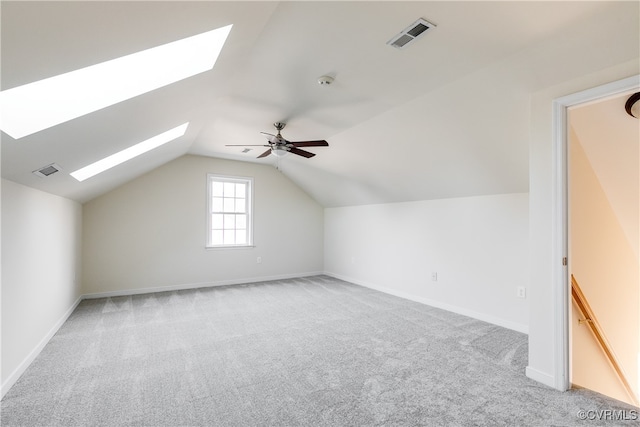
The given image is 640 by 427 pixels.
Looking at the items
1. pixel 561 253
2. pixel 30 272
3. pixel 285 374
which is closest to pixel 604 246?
pixel 561 253

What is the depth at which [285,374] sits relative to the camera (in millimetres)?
2463

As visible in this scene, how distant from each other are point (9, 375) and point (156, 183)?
3667 mm

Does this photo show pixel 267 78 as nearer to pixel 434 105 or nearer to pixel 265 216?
pixel 434 105

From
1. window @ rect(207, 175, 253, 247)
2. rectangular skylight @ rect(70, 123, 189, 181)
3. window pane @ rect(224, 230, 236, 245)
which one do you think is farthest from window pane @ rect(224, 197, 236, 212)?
rectangular skylight @ rect(70, 123, 189, 181)

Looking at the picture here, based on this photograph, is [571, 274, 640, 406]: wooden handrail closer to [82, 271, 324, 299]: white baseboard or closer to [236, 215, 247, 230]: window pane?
[82, 271, 324, 299]: white baseboard

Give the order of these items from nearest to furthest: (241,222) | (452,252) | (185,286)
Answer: (452,252) < (185,286) < (241,222)

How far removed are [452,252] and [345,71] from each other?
296cm

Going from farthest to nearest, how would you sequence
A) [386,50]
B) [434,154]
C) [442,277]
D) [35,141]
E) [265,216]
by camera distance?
[265,216], [442,277], [434,154], [386,50], [35,141]

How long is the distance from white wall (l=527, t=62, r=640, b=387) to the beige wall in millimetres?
721

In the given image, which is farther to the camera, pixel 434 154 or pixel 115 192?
pixel 115 192

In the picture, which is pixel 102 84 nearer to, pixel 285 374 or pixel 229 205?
pixel 285 374

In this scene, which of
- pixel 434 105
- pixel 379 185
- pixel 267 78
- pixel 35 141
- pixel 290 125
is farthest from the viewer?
pixel 379 185

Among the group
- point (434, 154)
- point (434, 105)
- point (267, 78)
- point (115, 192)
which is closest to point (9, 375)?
point (267, 78)

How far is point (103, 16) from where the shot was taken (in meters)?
1.11
